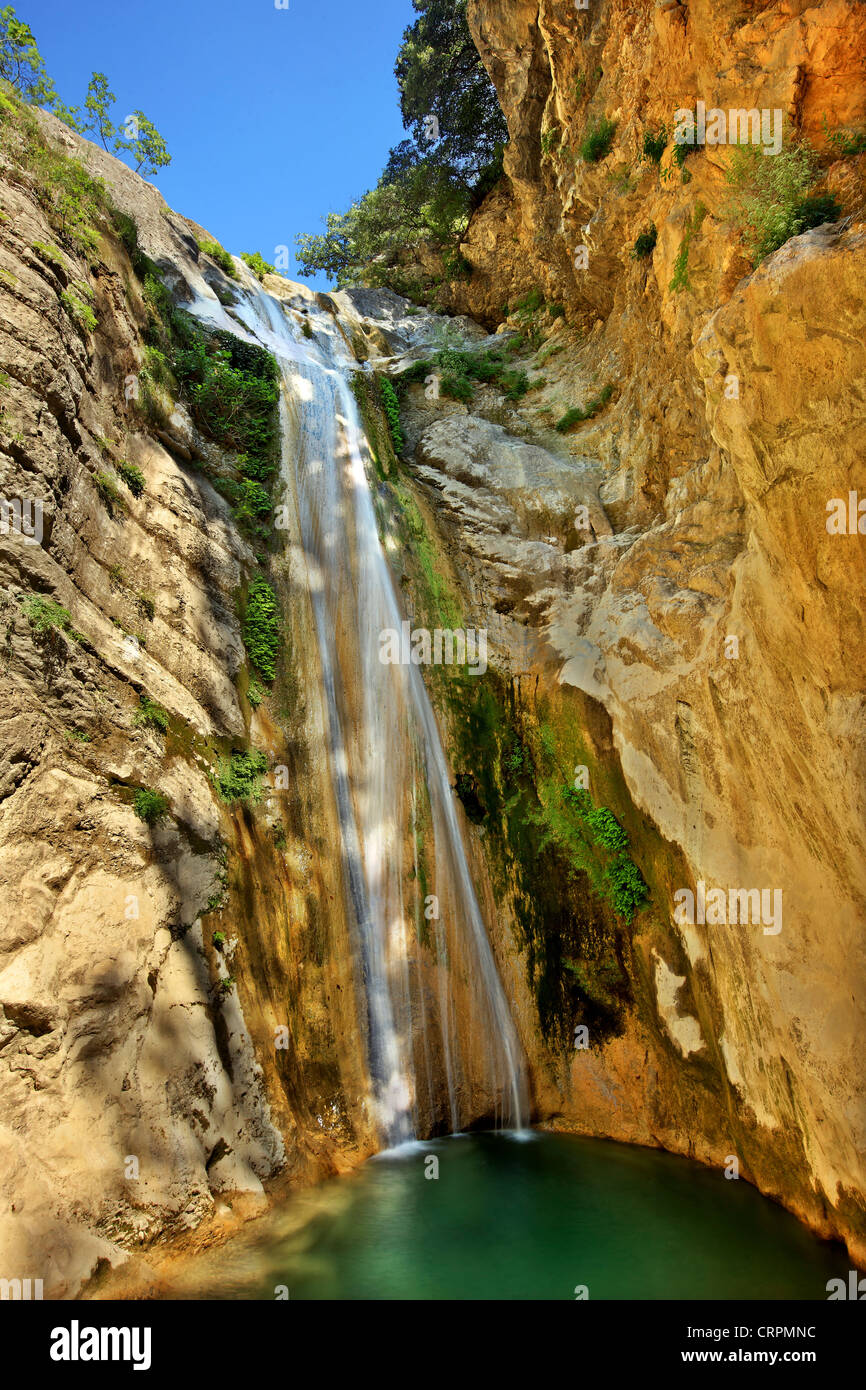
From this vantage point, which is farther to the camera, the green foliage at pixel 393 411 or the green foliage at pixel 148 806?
the green foliage at pixel 393 411

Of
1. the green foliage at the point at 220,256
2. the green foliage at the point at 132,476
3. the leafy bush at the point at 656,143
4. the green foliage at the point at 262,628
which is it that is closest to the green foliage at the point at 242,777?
the green foliage at the point at 262,628

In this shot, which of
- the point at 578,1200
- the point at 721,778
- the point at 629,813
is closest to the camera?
the point at 578,1200

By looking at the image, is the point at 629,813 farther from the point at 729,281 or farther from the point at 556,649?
the point at 729,281

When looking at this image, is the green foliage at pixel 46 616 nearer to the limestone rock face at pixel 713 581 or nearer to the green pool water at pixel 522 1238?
the green pool water at pixel 522 1238

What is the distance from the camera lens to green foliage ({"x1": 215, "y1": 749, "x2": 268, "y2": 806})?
976 cm

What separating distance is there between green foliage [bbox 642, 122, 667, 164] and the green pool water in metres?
14.6

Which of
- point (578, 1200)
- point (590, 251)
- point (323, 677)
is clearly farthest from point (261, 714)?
point (590, 251)

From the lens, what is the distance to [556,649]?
13.1 meters

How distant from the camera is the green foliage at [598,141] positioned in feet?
44.5

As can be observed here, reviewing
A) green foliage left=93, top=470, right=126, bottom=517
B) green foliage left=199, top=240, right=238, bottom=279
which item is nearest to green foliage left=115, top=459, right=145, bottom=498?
green foliage left=93, top=470, right=126, bottom=517

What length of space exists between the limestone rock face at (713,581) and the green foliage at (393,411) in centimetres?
148

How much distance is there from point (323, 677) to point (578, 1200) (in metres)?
8.09

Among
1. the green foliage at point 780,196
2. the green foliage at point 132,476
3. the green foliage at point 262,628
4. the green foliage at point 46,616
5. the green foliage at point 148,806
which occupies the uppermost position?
the green foliage at point 780,196

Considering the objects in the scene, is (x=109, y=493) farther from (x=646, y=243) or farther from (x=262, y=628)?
(x=646, y=243)
